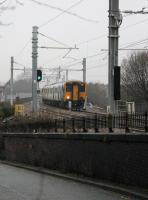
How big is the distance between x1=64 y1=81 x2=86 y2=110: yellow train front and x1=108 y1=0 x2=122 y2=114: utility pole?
37.7 metres

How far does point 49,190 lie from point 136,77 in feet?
215

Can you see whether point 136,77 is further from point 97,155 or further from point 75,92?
point 97,155

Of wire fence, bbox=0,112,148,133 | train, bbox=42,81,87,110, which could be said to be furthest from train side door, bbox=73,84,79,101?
wire fence, bbox=0,112,148,133

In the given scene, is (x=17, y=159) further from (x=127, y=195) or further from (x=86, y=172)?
(x=127, y=195)

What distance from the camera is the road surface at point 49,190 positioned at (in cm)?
1366

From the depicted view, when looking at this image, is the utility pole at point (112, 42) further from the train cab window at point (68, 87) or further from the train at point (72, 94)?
the train cab window at point (68, 87)

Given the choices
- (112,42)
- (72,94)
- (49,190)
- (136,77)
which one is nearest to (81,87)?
(72,94)

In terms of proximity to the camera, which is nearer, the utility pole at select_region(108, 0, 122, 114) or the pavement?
the pavement

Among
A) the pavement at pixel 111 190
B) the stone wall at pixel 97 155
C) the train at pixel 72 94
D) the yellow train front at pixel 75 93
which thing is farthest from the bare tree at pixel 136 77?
the pavement at pixel 111 190

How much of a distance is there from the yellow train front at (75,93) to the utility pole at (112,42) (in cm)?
3765

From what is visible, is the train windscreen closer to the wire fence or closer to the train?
the train

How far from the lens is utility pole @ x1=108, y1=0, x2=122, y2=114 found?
22391 mm

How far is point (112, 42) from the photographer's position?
22984 mm

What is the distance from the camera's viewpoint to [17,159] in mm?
29906
